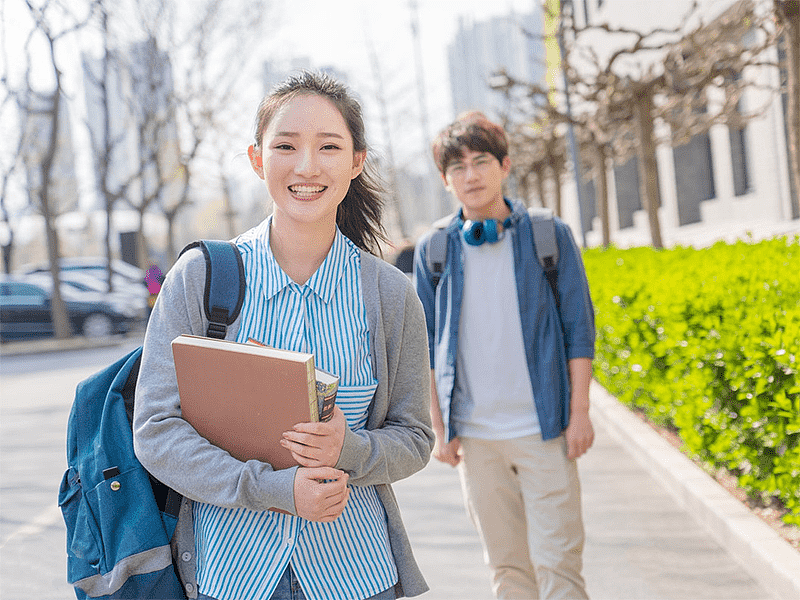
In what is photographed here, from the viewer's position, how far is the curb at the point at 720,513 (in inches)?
154

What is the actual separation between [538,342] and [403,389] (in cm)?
142

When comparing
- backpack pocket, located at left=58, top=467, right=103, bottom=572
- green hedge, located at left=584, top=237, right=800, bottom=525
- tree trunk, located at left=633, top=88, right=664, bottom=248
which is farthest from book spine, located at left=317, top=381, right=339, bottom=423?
tree trunk, located at left=633, top=88, right=664, bottom=248

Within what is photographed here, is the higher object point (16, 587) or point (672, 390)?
point (672, 390)

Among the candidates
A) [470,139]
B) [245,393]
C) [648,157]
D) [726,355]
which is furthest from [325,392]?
[648,157]

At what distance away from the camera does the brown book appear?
1758 mm

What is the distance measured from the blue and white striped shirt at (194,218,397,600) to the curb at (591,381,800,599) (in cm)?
239

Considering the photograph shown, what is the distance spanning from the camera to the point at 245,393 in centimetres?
182

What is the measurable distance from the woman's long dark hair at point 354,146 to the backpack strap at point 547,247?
1210 millimetres

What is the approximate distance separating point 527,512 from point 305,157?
6.58 ft

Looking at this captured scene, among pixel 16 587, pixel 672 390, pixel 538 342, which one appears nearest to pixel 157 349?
pixel 538 342

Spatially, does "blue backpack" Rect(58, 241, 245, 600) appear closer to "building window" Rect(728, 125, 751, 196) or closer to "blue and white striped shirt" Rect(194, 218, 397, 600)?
"blue and white striped shirt" Rect(194, 218, 397, 600)

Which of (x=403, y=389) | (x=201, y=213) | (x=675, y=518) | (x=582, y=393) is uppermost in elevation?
(x=201, y=213)

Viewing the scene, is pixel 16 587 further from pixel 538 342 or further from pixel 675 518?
pixel 675 518

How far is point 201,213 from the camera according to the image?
108 m
